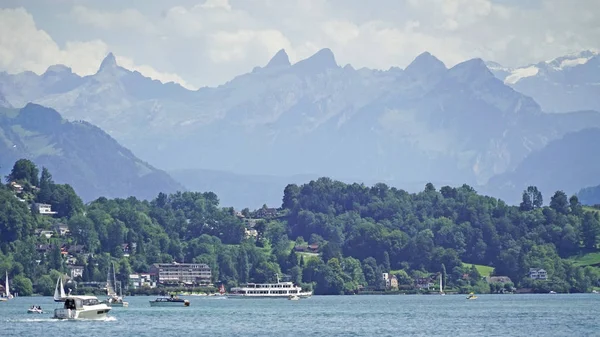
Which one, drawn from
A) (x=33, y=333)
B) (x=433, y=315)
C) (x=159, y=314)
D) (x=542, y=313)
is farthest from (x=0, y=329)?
(x=542, y=313)

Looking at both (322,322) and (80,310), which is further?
(322,322)

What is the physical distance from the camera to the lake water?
456 ft

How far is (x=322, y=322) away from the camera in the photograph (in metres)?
158

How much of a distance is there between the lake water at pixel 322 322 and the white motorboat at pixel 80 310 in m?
1.69

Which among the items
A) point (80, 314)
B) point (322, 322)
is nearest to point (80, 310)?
point (80, 314)

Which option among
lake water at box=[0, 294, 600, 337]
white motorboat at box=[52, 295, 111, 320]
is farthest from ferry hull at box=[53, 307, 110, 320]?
lake water at box=[0, 294, 600, 337]

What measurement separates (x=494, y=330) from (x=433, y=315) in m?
32.2

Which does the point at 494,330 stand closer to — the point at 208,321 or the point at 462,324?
the point at 462,324

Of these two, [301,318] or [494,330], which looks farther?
[301,318]

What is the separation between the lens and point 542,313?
17725 centimetres

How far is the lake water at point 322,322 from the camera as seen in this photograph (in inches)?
5477

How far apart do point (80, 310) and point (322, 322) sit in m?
25.2

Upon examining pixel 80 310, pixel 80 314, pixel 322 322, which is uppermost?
pixel 80 310

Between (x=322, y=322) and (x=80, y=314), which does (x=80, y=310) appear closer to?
(x=80, y=314)
